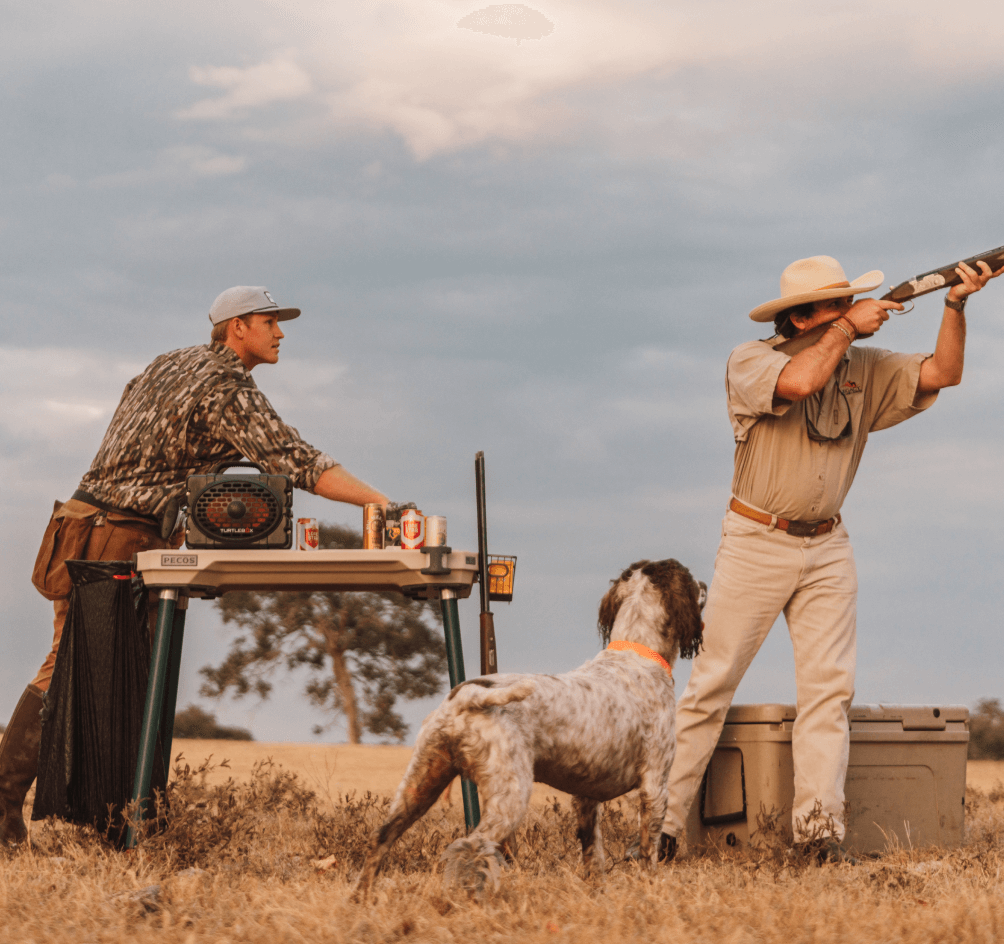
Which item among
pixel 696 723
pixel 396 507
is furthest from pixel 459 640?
pixel 696 723

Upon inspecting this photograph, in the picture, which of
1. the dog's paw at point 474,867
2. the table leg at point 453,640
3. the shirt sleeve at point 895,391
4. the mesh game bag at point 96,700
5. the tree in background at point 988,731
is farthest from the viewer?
the tree in background at point 988,731

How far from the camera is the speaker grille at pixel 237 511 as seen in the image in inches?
208

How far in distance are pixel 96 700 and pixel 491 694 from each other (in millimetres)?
2217

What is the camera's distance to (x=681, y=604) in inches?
203

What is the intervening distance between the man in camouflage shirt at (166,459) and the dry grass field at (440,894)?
712 millimetres

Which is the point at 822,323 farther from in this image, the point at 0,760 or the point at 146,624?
the point at 0,760

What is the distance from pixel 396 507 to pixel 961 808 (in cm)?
327

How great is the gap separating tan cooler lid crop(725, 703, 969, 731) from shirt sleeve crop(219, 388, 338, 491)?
225 cm

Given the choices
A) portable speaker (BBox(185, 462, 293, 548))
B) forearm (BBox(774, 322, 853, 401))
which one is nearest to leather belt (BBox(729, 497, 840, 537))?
forearm (BBox(774, 322, 853, 401))

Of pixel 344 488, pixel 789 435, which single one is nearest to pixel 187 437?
pixel 344 488

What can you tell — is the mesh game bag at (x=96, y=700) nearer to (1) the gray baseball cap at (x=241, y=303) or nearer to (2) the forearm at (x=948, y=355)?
(1) the gray baseball cap at (x=241, y=303)

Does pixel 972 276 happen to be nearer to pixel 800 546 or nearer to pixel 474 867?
pixel 800 546

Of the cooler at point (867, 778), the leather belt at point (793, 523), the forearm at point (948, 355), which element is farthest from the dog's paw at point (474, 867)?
the forearm at point (948, 355)

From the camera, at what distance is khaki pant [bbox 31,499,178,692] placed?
5719 mm
